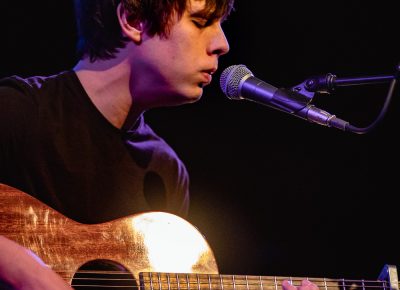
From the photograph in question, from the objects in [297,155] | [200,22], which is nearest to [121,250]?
[200,22]

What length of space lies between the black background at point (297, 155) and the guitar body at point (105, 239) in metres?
0.72

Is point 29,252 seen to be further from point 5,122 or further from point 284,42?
point 284,42

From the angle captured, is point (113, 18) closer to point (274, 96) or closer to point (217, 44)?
point (217, 44)

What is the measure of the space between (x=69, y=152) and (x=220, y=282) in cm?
72

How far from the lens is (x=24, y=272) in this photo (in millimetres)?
1622

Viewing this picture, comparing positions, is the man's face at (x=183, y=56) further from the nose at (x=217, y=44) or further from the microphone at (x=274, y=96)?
the microphone at (x=274, y=96)

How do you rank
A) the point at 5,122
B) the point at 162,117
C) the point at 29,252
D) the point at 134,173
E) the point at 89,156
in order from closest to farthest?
the point at 29,252 → the point at 5,122 → the point at 89,156 → the point at 134,173 → the point at 162,117

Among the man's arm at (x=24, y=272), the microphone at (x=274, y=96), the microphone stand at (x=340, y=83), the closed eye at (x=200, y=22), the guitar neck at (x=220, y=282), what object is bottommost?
the guitar neck at (x=220, y=282)

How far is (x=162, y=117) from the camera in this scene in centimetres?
275

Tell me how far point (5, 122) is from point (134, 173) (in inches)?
21.5

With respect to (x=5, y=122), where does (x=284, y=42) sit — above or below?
above

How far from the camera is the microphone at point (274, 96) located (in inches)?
75.4

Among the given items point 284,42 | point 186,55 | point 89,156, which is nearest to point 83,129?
point 89,156

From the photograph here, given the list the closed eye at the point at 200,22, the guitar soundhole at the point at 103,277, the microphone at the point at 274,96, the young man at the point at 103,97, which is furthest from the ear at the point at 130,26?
the guitar soundhole at the point at 103,277
